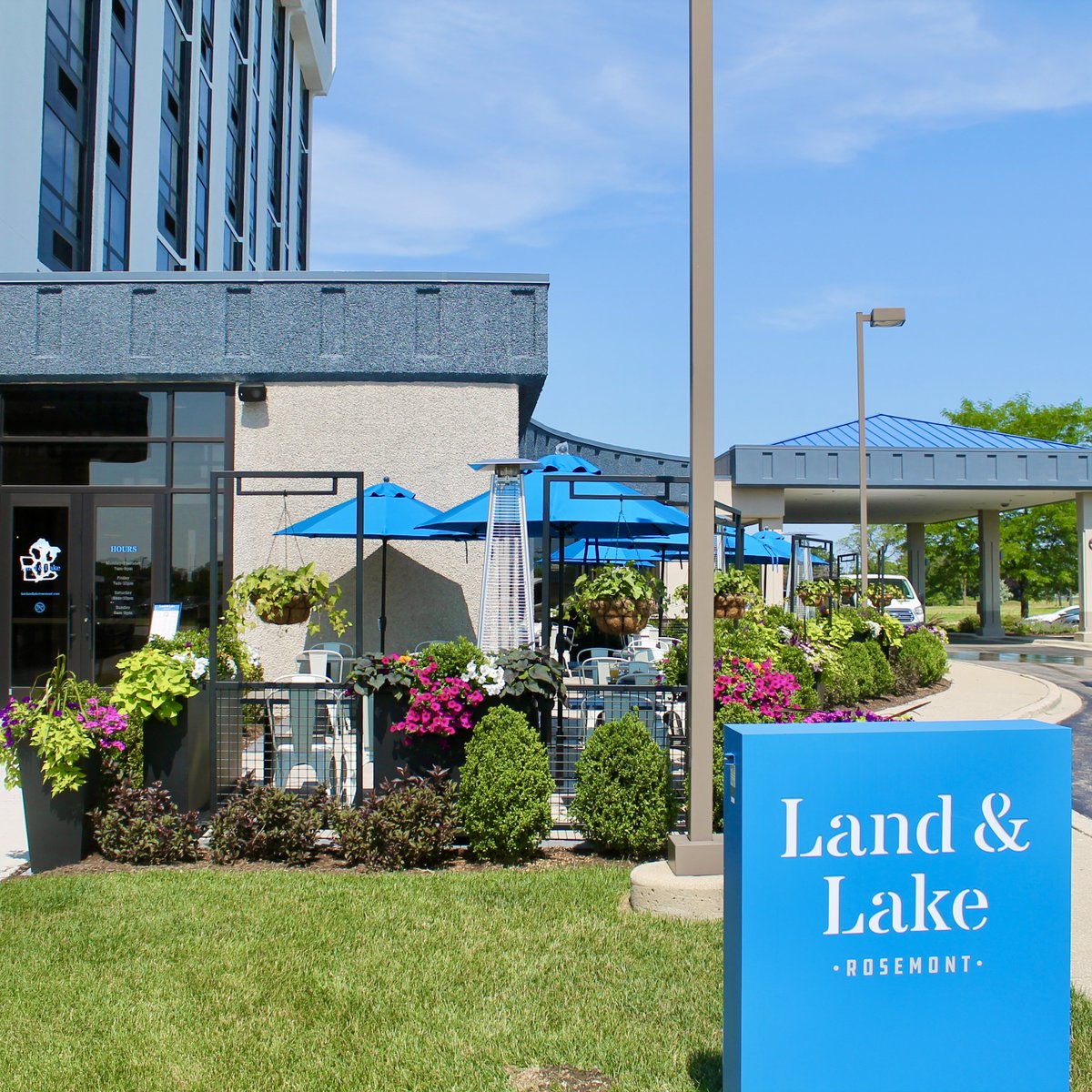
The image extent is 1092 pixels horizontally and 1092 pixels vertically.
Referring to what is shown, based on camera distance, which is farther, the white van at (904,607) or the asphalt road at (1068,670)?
the white van at (904,607)

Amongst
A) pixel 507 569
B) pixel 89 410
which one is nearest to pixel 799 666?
pixel 507 569

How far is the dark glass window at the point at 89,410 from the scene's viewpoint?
42.5 feet

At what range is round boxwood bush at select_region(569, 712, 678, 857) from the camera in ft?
21.7

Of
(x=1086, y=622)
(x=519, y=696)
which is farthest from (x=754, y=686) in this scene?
(x=1086, y=622)

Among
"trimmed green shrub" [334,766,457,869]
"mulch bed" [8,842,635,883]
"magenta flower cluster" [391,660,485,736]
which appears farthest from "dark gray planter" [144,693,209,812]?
"magenta flower cluster" [391,660,485,736]

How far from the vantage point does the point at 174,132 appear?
87.9 feet

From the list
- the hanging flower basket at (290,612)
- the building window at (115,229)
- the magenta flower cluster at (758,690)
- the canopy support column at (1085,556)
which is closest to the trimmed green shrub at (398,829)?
the magenta flower cluster at (758,690)

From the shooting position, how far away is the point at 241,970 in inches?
192

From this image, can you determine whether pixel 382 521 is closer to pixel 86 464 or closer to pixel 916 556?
pixel 86 464

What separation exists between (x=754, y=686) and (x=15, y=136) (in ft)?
51.0

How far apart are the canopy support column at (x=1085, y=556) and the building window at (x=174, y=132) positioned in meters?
25.0

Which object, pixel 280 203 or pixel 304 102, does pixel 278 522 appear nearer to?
pixel 280 203

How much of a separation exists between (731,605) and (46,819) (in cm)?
659

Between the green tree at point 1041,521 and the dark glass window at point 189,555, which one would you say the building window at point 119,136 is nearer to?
the dark glass window at point 189,555
